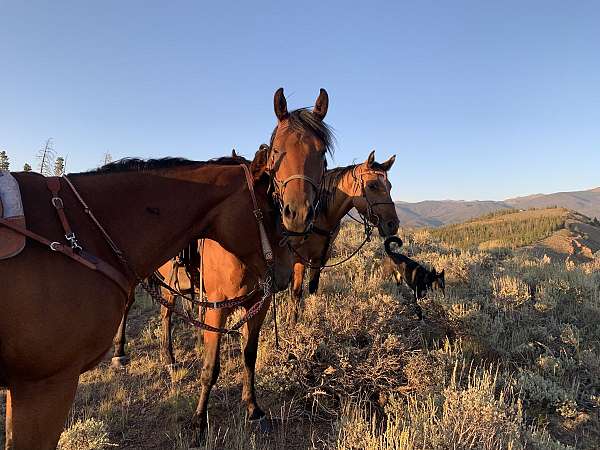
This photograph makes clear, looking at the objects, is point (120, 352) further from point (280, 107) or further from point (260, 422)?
point (280, 107)

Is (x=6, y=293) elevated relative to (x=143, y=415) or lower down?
elevated

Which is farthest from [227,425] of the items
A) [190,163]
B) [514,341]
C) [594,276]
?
[594,276]

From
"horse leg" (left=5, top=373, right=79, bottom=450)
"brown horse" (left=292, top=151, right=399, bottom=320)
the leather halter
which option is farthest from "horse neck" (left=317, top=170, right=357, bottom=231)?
"horse leg" (left=5, top=373, right=79, bottom=450)

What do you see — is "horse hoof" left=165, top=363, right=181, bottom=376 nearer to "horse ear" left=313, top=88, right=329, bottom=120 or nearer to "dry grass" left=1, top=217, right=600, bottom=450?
"dry grass" left=1, top=217, right=600, bottom=450

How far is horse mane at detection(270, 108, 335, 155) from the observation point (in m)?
2.45

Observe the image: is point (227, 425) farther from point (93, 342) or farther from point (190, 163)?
point (190, 163)

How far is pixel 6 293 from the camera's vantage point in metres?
1.60

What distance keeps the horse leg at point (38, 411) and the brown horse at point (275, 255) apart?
1260 millimetres

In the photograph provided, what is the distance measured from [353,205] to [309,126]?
399cm

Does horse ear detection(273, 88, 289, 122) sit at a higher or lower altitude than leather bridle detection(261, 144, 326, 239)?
higher

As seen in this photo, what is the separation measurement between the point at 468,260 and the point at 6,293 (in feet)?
30.7

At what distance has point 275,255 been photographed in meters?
2.66

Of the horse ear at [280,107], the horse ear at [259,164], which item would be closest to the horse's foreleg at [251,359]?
the horse ear at [259,164]

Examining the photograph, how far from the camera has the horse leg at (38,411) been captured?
170cm
